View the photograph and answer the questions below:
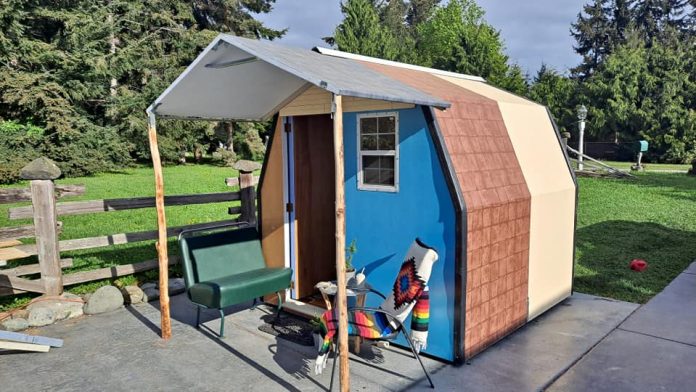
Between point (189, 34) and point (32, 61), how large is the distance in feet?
24.2

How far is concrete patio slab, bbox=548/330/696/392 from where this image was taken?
3771 mm

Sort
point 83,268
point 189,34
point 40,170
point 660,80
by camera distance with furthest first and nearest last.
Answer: point 660,80 → point 189,34 → point 83,268 → point 40,170

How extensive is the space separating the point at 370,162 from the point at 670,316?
379cm

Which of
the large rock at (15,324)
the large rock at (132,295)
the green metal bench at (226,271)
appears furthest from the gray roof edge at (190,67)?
the large rock at (15,324)

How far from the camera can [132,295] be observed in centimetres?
584

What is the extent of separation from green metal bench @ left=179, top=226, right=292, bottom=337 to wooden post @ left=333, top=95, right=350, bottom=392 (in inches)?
68.0

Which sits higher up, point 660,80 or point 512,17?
point 512,17

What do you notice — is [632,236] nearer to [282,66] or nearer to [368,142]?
[368,142]

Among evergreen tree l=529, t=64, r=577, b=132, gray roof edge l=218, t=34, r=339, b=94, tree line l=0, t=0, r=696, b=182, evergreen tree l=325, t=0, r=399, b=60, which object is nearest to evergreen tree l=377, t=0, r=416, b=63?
tree line l=0, t=0, r=696, b=182

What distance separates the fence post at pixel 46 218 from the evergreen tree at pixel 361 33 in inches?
A: 1213

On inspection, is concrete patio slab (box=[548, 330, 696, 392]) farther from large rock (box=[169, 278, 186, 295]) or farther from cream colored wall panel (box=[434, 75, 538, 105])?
large rock (box=[169, 278, 186, 295])

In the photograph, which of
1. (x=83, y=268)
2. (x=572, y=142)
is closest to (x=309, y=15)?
(x=572, y=142)

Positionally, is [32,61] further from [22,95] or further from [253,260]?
[253,260]

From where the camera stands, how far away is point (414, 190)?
437 centimetres
